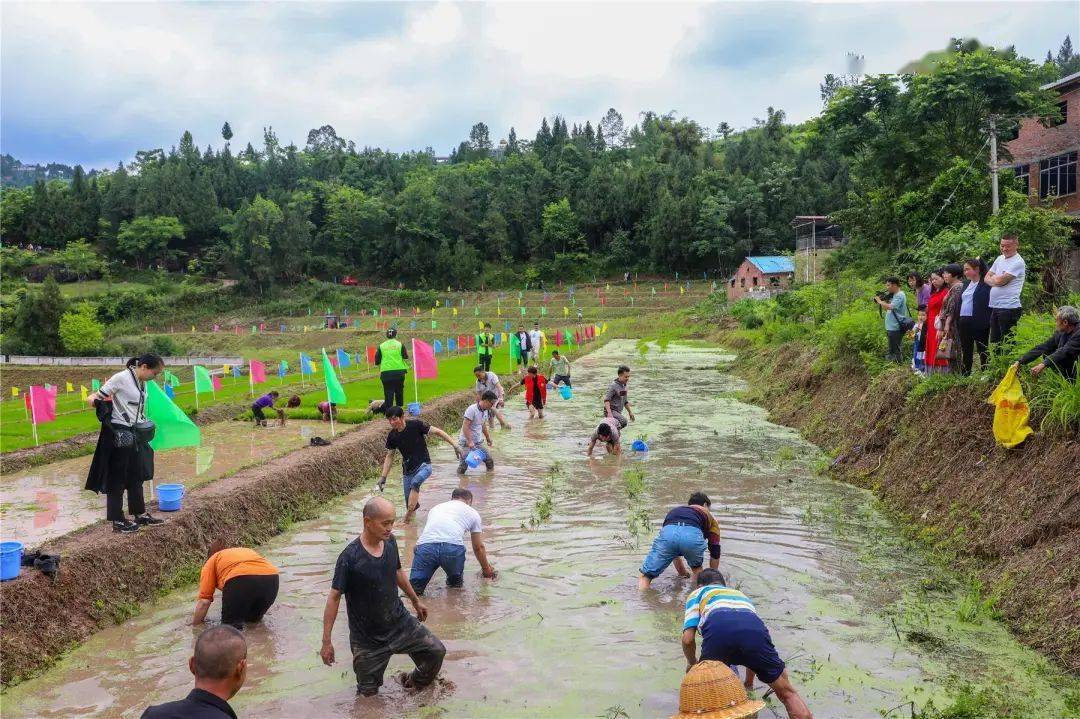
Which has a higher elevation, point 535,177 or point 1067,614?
point 535,177

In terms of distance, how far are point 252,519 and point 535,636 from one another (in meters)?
5.28

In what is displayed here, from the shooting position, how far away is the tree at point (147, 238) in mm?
100000

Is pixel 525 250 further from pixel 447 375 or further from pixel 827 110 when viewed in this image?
pixel 447 375

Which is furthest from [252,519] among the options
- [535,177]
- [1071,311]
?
[535,177]

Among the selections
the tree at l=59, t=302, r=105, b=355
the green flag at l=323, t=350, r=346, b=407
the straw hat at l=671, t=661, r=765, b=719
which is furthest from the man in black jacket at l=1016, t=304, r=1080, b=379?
the tree at l=59, t=302, r=105, b=355

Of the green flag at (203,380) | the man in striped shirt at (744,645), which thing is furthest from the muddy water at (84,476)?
the man in striped shirt at (744,645)

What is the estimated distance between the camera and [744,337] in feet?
125

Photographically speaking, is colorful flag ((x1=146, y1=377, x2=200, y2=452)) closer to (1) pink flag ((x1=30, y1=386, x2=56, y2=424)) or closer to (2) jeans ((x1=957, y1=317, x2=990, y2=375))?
(1) pink flag ((x1=30, y1=386, x2=56, y2=424))

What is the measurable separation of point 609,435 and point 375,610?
30.8 ft

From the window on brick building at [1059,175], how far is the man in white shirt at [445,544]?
28.5 meters

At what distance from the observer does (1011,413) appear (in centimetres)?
931

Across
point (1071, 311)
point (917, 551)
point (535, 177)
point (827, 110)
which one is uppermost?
point (535, 177)

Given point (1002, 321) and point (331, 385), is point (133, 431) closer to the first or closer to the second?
point (331, 385)

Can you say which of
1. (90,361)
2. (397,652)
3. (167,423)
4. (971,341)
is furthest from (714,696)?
(90,361)
